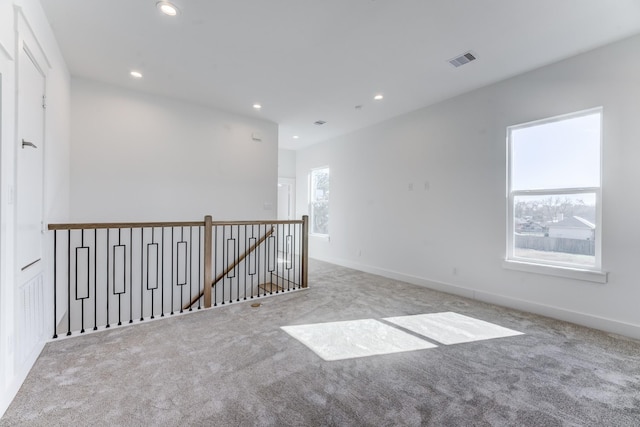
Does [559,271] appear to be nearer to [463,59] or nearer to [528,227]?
[528,227]

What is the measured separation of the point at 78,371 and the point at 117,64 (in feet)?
10.6

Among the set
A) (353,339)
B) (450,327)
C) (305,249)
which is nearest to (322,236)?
(305,249)

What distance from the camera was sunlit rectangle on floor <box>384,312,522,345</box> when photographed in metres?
2.69

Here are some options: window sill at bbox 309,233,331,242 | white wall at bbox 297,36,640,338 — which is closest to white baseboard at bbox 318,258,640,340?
white wall at bbox 297,36,640,338

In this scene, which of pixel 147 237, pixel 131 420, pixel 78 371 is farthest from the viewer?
pixel 147 237

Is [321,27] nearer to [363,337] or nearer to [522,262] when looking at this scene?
[363,337]

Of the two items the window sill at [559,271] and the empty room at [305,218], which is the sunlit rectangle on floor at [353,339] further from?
the window sill at [559,271]

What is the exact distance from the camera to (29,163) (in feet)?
7.04

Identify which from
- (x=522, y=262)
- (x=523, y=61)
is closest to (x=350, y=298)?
(x=522, y=262)

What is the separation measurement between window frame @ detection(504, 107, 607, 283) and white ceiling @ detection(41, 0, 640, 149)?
0.66 m

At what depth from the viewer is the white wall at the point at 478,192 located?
278 centimetres

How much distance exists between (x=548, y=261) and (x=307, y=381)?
10.2ft

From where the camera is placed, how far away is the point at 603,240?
9.47ft

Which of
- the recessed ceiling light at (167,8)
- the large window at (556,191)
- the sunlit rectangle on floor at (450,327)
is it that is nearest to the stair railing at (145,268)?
the sunlit rectangle on floor at (450,327)
